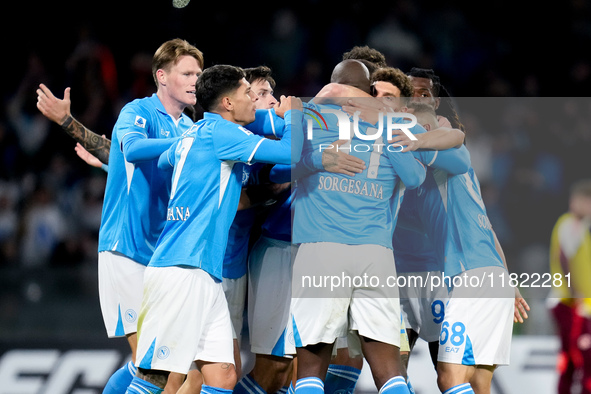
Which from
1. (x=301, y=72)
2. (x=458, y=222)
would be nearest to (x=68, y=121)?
(x=458, y=222)

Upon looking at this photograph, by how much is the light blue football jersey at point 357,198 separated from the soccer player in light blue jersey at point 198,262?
252 mm

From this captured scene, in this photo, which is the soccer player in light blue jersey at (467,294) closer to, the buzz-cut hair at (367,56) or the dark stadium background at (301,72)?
the buzz-cut hair at (367,56)

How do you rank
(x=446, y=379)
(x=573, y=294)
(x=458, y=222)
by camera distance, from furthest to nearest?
(x=573, y=294) → (x=458, y=222) → (x=446, y=379)

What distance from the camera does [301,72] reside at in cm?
980

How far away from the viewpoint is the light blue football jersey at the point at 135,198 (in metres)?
4.78

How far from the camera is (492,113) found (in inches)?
362

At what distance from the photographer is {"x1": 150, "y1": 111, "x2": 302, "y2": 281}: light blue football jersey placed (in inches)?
159

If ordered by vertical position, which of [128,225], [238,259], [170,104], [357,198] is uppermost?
[170,104]

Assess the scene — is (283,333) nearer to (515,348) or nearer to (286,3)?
(515,348)

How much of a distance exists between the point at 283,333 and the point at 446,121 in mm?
1643

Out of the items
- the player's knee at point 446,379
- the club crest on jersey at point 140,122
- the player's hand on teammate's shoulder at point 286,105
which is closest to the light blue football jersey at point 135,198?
the club crest on jersey at point 140,122

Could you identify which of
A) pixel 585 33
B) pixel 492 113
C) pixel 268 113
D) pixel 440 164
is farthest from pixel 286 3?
pixel 440 164

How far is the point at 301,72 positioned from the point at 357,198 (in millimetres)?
5904

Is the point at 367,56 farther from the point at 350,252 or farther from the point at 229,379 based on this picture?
the point at 229,379
